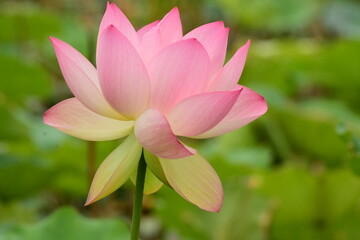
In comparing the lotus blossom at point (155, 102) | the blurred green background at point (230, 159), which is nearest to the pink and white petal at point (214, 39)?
the lotus blossom at point (155, 102)

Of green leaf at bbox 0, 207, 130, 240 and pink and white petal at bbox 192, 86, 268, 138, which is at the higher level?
pink and white petal at bbox 192, 86, 268, 138

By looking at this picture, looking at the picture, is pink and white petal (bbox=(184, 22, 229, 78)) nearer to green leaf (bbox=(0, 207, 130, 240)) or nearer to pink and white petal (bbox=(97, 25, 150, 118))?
pink and white petal (bbox=(97, 25, 150, 118))

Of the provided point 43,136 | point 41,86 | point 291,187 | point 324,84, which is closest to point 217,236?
point 291,187

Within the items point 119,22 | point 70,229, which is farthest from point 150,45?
point 70,229

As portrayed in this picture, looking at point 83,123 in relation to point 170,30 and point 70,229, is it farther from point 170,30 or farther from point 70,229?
point 70,229

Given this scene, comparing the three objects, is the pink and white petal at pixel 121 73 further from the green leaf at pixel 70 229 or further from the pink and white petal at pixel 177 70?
the green leaf at pixel 70 229

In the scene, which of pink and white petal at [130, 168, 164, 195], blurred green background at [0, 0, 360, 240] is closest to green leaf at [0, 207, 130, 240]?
blurred green background at [0, 0, 360, 240]
